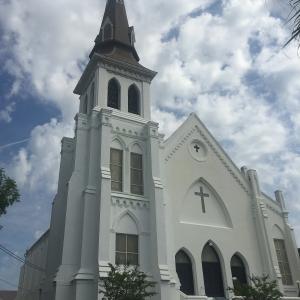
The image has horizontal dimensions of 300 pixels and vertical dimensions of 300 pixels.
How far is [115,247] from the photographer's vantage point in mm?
17719

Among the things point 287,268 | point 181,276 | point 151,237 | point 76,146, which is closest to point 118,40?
point 76,146

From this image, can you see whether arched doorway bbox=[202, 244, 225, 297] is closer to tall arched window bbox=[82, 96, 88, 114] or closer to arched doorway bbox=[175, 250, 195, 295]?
arched doorway bbox=[175, 250, 195, 295]

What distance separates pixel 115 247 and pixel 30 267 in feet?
62.3

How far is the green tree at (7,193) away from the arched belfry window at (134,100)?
10.8 metres

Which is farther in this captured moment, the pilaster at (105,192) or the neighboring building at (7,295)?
the neighboring building at (7,295)

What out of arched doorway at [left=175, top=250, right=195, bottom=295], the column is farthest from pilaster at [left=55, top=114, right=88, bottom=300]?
arched doorway at [left=175, top=250, right=195, bottom=295]

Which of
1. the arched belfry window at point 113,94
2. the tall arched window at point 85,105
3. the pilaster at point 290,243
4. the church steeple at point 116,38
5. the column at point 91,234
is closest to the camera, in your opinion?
the column at point 91,234

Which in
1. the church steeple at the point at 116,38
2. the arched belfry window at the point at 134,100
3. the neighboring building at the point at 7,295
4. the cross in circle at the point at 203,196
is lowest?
the cross in circle at the point at 203,196

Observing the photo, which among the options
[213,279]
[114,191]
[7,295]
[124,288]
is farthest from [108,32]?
[7,295]

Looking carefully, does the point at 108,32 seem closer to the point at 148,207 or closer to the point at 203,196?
the point at 203,196

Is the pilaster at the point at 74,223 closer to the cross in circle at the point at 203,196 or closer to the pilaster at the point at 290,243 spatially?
the cross in circle at the point at 203,196

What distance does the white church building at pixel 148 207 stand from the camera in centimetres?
1758

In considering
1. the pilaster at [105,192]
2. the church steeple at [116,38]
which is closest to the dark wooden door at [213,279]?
the pilaster at [105,192]

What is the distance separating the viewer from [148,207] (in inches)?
771
